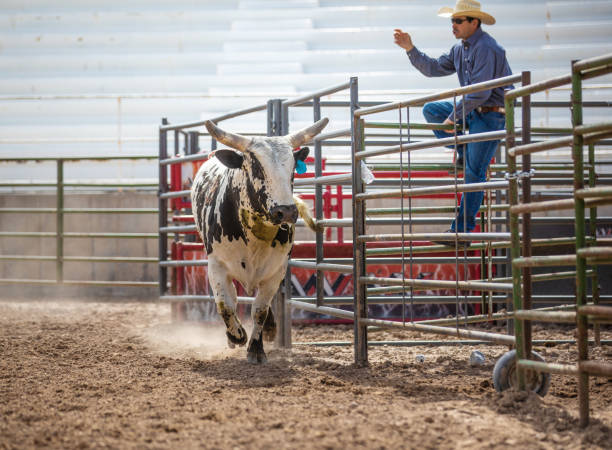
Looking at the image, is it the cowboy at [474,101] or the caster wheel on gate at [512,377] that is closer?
the caster wheel on gate at [512,377]

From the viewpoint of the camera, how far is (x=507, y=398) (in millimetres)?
3045

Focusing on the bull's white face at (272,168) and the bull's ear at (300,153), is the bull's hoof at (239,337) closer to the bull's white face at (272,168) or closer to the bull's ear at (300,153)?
the bull's white face at (272,168)

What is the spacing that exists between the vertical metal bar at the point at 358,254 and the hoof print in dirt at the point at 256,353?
23.1 inches

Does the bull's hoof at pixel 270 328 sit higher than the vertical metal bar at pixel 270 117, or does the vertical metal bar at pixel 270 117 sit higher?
the vertical metal bar at pixel 270 117

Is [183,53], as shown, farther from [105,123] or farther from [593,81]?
[593,81]

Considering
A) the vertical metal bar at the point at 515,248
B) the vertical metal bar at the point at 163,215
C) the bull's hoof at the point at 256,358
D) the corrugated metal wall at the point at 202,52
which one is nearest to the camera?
the vertical metal bar at the point at 515,248

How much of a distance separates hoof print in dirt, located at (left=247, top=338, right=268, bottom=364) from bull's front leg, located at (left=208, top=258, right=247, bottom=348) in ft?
0.73

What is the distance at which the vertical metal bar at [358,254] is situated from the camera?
4.35 metres

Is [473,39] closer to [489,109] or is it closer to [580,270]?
[489,109]

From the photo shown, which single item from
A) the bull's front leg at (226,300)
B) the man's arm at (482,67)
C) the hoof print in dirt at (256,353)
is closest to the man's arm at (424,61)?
the man's arm at (482,67)

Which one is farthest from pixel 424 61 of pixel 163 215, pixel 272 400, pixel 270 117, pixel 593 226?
pixel 163 215

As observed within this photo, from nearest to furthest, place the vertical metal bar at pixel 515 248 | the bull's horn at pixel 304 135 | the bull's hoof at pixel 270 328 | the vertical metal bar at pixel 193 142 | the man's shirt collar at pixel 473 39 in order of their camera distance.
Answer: the vertical metal bar at pixel 515 248 → the man's shirt collar at pixel 473 39 → the bull's horn at pixel 304 135 → the bull's hoof at pixel 270 328 → the vertical metal bar at pixel 193 142

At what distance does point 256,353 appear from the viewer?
179 inches

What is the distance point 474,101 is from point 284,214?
1169mm
